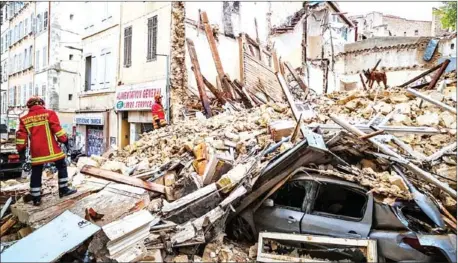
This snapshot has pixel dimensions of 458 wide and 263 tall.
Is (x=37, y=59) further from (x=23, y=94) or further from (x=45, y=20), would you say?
(x=23, y=94)

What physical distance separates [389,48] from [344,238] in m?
19.7

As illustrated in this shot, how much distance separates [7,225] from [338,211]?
4587 millimetres

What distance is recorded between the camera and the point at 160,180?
6070 mm

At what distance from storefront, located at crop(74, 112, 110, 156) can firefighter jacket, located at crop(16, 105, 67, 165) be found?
38.1 ft

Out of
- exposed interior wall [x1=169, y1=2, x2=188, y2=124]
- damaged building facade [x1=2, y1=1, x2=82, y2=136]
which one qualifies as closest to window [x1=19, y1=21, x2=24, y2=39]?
damaged building facade [x1=2, y1=1, x2=82, y2=136]

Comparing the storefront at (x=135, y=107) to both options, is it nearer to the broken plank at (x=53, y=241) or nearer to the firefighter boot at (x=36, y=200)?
the firefighter boot at (x=36, y=200)

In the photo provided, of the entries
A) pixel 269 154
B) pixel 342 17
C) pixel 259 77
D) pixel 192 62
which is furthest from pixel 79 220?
pixel 342 17

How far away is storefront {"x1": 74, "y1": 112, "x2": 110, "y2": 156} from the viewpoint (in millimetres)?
17039

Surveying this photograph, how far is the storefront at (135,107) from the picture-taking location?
13906 millimetres

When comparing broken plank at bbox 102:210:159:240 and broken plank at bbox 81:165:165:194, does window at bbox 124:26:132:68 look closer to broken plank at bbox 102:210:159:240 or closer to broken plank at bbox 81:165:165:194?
broken plank at bbox 81:165:165:194

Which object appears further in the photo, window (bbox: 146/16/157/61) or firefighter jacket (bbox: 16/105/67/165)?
window (bbox: 146/16/157/61)

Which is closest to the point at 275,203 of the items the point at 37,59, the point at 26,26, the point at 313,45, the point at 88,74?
the point at 88,74

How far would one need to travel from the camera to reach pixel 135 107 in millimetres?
14641

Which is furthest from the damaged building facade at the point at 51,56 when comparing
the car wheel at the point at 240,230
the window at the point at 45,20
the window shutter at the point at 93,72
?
the car wheel at the point at 240,230
